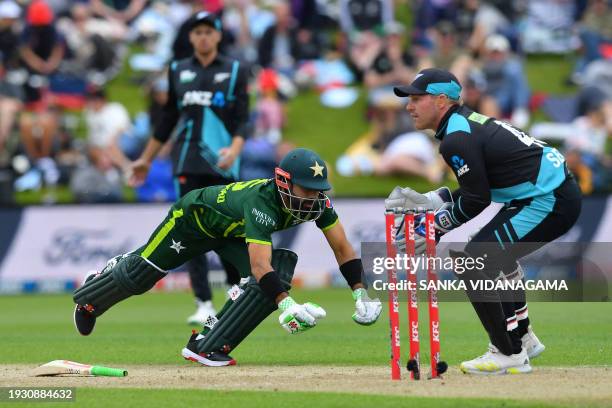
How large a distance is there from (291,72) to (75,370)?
15398mm

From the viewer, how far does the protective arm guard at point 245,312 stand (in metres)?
9.11

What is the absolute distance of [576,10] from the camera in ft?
84.2

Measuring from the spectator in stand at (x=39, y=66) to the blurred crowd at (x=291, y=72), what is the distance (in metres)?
0.02

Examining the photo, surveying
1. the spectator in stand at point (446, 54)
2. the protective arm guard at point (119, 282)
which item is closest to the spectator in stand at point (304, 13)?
the spectator in stand at point (446, 54)

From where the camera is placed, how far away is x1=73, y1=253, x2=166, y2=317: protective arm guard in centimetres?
954

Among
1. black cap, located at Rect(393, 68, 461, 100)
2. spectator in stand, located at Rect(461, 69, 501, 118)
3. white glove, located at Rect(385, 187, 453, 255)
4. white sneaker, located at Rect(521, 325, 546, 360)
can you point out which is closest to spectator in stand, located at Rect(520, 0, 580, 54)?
spectator in stand, located at Rect(461, 69, 501, 118)

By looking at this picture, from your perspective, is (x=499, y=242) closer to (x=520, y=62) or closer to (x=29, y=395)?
(x=29, y=395)

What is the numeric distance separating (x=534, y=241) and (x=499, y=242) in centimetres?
33

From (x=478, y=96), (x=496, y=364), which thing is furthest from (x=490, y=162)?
(x=478, y=96)

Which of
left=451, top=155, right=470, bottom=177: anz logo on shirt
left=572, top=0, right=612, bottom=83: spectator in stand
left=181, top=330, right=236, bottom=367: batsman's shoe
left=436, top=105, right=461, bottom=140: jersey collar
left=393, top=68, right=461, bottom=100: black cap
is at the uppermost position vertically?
left=393, top=68, right=461, bottom=100: black cap

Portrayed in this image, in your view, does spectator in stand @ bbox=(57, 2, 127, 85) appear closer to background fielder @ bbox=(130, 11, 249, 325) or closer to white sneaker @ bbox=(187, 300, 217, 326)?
background fielder @ bbox=(130, 11, 249, 325)

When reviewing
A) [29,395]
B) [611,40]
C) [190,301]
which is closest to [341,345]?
[29,395]

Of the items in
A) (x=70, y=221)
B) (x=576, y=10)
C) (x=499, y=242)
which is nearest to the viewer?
(x=499, y=242)

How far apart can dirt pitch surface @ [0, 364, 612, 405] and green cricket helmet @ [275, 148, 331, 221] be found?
46.4 inches
